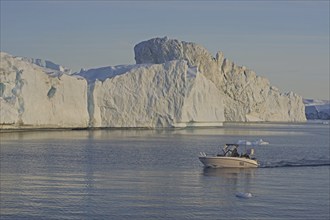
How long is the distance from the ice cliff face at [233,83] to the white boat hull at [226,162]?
48.2m

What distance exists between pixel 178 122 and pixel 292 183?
125 feet

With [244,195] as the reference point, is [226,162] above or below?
above

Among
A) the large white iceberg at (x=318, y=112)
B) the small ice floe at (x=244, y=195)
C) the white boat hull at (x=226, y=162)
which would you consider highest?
the large white iceberg at (x=318, y=112)

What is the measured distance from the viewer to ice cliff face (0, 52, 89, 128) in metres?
43.6

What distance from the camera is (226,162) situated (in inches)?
942

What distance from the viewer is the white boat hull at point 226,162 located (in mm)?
23625

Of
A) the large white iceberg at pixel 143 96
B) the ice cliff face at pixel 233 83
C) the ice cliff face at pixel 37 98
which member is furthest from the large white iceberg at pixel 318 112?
the ice cliff face at pixel 37 98

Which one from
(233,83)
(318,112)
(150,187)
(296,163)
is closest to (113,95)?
(296,163)

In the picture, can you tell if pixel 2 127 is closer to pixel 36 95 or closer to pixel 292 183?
pixel 36 95

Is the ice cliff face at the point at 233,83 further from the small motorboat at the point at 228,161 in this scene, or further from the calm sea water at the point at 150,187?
the small motorboat at the point at 228,161

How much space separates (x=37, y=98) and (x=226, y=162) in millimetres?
25308

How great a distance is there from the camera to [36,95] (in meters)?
46.1

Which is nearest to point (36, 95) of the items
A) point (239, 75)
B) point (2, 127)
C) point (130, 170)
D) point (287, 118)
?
point (2, 127)

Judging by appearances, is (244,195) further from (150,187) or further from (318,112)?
(318,112)
